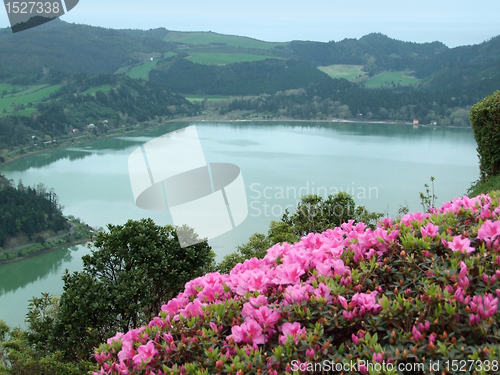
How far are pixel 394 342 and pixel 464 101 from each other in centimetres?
4699

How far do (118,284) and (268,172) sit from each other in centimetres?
2087

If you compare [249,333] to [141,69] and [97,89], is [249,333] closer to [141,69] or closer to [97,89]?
[97,89]

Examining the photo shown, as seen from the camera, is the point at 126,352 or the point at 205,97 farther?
the point at 205,97

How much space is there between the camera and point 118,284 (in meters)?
2.88

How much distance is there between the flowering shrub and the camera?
0.98 m

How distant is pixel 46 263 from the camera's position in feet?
53.6

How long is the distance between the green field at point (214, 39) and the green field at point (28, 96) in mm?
39597

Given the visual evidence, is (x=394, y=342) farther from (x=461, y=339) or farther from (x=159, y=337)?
(x=159, y=337)

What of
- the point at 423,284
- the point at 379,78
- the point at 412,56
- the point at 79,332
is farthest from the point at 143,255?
the point at 412,56

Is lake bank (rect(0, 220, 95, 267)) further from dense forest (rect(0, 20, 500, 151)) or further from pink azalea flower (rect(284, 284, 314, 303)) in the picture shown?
dense forest (rect(0, 20, 500, 151))

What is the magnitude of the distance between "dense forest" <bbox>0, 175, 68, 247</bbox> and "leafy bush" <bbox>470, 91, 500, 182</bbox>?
60.1 feet

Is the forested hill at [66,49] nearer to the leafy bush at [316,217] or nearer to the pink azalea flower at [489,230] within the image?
the leafy bush at [316,217]

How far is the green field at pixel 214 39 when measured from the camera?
85.0m

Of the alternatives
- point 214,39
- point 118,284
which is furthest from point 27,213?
point 214,39
